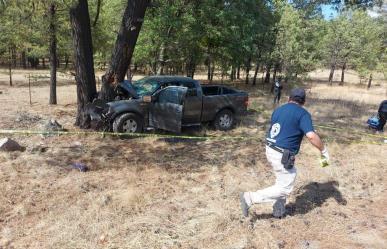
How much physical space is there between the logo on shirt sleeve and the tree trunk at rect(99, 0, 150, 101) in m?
5.69

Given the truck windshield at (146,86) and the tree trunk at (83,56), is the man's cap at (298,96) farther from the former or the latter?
the tree trunk at (83,56)

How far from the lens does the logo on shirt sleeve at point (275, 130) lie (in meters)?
4.73

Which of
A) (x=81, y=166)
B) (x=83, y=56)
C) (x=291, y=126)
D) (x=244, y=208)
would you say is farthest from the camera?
(x=83, y=56)

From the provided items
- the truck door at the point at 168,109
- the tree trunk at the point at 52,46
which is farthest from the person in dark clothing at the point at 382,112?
the tree trunk at the point at 52,46

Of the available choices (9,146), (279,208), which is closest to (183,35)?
(9,146)

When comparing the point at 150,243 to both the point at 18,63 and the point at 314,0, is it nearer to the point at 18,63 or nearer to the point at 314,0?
the point at 314,0

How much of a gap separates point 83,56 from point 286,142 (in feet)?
21.7

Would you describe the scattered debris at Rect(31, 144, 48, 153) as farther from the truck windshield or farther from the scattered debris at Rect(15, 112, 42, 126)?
the truck windshield

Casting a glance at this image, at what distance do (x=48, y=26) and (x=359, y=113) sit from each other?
13.8 metres

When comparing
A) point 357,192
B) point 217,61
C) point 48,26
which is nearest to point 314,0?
point 357,192

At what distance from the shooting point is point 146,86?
9898mm

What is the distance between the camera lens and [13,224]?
4672mm

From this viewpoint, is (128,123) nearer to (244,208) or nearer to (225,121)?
(225,121)

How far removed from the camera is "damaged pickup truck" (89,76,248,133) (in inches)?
354
